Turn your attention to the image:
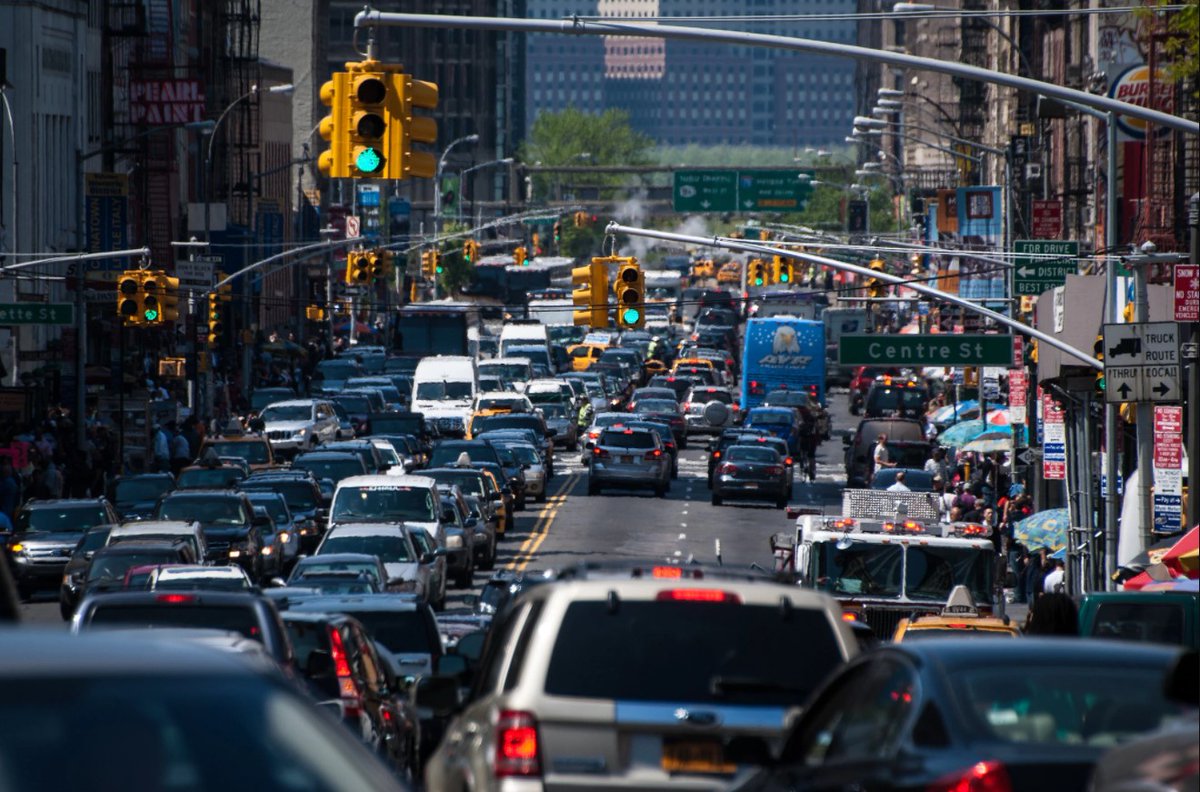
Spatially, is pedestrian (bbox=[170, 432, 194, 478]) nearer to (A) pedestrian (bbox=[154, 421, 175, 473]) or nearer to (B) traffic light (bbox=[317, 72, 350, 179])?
(A) pedestrian (bbox=[154, 421, 175, 473])

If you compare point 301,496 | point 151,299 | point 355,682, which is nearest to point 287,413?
point 151,299

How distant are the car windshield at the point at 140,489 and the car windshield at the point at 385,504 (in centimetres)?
633

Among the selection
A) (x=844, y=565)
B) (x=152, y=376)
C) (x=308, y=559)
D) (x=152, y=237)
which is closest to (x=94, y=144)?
(x=152, y=237)

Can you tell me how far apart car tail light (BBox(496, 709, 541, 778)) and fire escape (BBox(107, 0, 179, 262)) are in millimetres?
62040

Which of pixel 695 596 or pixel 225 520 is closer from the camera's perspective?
pixel 695 596

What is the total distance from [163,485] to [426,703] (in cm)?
3000

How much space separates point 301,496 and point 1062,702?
32050 millimetres

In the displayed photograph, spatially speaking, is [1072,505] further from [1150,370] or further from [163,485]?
[163,485]

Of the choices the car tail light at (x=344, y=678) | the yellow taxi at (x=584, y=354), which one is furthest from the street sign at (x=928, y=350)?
the yellow taxi at (x=584, y=354)

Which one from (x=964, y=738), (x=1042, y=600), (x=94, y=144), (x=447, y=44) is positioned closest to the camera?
(x=964, y=738)

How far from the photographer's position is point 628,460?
5138 cm

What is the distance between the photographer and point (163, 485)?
40562 mm

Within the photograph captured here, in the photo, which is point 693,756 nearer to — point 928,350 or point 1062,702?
point 1062,702

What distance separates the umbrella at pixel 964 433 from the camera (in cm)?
4881
